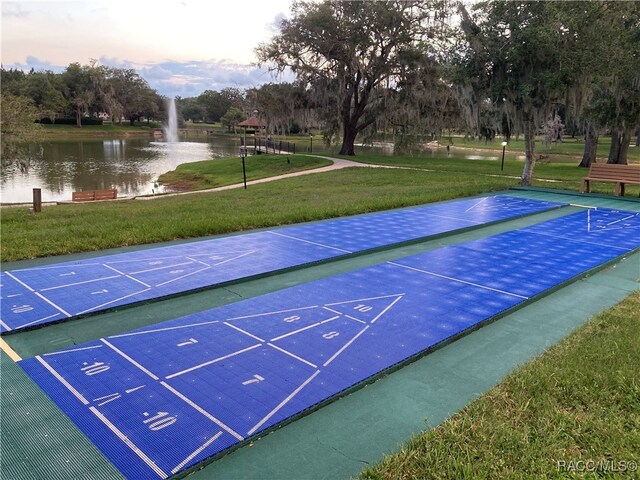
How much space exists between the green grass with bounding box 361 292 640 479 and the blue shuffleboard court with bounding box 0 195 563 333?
3.45 m

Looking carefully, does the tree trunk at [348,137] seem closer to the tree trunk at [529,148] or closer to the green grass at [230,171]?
the green grass at [230,171]

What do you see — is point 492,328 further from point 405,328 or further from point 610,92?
point 610,92

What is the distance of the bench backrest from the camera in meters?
13.1

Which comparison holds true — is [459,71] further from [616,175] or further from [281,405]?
[281,405]

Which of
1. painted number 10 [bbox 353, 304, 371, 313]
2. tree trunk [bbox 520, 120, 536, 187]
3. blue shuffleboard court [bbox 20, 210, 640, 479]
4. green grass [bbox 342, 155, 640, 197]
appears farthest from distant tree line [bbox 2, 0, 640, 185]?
painted number 10 [bbox 353, 304, 371, 313]

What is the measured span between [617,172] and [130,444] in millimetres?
14453

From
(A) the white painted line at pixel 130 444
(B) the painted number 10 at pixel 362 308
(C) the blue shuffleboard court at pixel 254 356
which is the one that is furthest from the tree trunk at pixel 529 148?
(A) the white painted line at pixel 130 444

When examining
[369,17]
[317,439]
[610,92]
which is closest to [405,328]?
[317,439]

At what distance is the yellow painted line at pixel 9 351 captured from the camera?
3873mm

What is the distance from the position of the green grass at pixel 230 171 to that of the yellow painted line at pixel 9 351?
19466mm

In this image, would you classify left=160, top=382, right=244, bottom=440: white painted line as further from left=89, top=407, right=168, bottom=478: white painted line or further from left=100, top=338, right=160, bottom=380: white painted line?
left=89, top=407, right=168, bottom=478: white painted line

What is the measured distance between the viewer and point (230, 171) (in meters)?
27.4

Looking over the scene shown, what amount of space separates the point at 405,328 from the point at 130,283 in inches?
127

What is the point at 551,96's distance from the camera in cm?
1404
